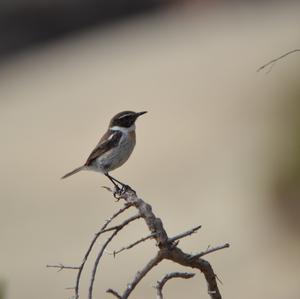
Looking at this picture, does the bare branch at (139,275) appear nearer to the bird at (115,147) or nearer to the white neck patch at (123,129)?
the bird at (115,147)

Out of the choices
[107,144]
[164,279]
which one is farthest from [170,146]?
[164,279]

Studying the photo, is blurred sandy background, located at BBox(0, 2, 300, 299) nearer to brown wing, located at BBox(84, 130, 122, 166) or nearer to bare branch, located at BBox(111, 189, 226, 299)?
brown wing, located at BBox(84, 130, 122, 166)

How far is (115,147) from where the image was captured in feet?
27.7

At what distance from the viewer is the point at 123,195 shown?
575 centimetres

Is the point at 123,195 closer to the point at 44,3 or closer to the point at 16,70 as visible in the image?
the point at 16,70

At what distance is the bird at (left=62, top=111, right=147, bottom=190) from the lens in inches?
331

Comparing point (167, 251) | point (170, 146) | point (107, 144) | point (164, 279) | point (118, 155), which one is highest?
point (170, 146)

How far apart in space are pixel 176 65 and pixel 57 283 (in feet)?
37.1

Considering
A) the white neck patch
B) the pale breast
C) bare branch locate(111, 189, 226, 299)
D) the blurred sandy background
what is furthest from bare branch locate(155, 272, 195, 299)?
the blurred sandy background

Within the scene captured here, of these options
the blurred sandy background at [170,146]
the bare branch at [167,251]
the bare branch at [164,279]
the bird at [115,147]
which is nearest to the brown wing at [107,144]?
the bird at [115,147]

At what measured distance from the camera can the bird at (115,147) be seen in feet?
27.6

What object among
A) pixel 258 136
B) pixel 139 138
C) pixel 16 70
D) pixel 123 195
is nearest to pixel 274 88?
pixel 258 136

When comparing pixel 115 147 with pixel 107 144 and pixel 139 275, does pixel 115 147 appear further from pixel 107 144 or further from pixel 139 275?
pixel 139 275

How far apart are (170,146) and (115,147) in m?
14.6
